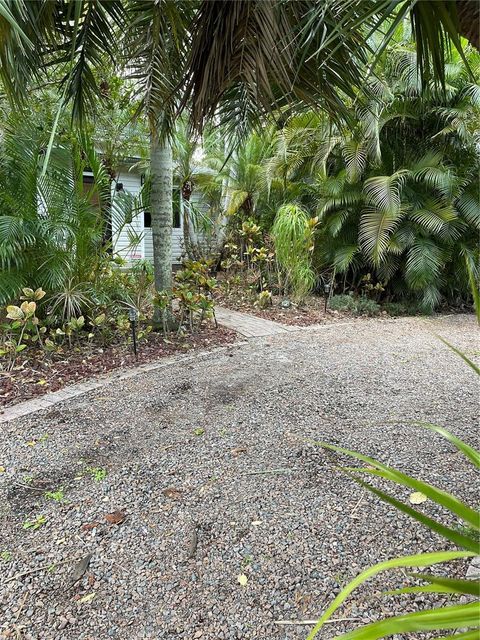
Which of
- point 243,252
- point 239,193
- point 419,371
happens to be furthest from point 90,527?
point 239,193

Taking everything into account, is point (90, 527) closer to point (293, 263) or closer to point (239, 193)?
point (293, 263)

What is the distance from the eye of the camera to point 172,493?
7.45 feet

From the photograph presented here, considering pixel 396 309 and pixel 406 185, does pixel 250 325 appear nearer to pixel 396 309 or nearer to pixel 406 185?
pixel 396 309

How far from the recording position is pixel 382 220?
733 cm

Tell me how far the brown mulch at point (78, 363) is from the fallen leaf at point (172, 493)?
1.97 metres

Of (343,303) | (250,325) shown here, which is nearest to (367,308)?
(343,303)

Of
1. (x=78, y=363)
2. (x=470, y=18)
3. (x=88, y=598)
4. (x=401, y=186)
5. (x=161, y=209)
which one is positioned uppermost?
(x=401, y=186)

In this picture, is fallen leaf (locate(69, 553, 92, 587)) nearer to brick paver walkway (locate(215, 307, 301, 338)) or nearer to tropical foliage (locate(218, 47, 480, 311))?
brick paver walkway (locate(215, 307, 301, 338))

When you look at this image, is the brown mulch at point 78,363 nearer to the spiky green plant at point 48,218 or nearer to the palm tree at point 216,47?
the spiky green plant at point 48,218

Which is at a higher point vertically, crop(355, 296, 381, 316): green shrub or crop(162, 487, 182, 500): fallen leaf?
crop(355, 296, 381, 316): green shrub

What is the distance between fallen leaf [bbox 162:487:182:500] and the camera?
2236mm

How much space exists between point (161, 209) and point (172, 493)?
12.1ft

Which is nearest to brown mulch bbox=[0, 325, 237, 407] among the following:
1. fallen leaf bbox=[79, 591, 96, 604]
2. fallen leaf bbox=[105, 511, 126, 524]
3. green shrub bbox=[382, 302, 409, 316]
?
fallen leaf bbox=[105, 511, 126, 524]

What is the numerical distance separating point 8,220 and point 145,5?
2.51 m
